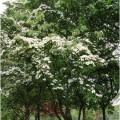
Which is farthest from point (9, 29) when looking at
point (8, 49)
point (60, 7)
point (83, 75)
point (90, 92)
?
point (90, 92)

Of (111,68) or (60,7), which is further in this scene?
(111,68)

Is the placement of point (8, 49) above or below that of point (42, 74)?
above

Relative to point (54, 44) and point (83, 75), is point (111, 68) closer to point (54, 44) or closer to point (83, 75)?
point (83, 75)

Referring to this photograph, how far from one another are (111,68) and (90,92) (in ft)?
8.59

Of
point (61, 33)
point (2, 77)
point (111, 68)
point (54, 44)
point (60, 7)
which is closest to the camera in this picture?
point (54, 44)

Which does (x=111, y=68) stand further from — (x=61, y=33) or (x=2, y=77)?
(x=2, y=77)

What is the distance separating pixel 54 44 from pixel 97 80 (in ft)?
13.7

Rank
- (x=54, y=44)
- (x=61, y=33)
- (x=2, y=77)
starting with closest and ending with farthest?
(x=54, y=44) < (x=61, y=33) < (x=2, y=77)

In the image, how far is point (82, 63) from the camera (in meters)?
8.42

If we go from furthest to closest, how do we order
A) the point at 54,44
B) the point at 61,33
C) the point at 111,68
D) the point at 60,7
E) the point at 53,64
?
the point at 111,68
the point at 61,33
the point at 60,7
the point at 53,64
the point at 54,44

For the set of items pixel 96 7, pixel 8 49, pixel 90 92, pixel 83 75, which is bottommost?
pixel 90 92

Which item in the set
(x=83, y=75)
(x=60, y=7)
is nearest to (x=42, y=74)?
(x=83, y=75)

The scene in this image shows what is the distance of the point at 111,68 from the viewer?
36.3 feet

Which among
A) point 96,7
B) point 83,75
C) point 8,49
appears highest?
point 96,7
